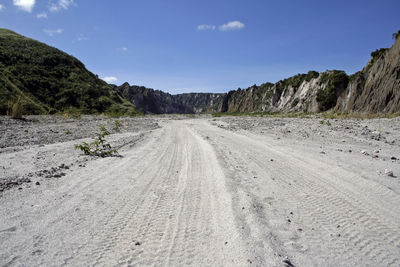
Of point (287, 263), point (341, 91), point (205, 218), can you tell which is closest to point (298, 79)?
point (341, 91)

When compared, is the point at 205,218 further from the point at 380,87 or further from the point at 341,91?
the point at 341,91

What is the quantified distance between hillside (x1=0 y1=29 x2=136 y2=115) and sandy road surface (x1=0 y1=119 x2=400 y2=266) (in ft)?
96.5

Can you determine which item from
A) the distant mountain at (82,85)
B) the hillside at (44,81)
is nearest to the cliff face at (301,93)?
the distant mountain at (82,85)

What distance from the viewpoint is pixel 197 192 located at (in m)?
4.26

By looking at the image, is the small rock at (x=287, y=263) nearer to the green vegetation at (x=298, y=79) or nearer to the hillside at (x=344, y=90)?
the hillside at (x=344, y=90)

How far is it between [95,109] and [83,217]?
139 feet

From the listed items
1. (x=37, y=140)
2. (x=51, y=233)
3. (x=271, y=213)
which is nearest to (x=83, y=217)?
(x=51, y=233)

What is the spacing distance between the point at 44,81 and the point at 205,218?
4660 cm

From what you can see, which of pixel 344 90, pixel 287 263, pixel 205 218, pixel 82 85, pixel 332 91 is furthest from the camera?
pixel 332 91

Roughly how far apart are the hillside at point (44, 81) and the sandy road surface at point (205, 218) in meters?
29.4

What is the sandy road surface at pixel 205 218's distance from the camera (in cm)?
242

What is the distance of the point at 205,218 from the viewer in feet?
10.7

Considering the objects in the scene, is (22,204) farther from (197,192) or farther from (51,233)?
(197,192)

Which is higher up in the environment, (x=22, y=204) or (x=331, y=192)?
(x=331, y=192)
